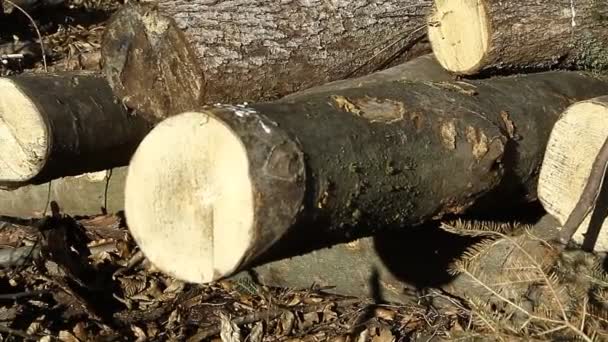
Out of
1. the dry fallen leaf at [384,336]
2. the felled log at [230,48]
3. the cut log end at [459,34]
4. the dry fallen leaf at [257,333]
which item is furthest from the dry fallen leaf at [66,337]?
the cut log end at [459,34]

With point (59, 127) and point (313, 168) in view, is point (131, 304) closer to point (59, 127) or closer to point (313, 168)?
point (59, 127)

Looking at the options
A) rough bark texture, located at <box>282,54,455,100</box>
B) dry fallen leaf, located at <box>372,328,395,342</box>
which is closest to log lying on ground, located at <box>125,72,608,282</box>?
rough bark texture, located at <box>282,54,455,100</box>

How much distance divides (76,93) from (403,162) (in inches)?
59.5

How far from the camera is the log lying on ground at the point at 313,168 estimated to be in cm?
244

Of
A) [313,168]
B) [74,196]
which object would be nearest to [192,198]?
[313,168]

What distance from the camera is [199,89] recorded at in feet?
11.6

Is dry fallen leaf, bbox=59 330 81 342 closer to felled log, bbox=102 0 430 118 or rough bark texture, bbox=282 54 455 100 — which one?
felled log, bbox=102 0 430 118

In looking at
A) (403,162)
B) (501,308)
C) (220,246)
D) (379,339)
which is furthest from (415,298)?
(220,246)

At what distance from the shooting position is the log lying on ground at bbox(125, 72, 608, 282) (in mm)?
2436

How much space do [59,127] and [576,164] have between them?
1.87 m

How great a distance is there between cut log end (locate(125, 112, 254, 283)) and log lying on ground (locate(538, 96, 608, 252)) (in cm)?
129

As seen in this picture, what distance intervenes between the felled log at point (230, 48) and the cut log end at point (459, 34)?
0.28 meters

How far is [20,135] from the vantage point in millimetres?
3539

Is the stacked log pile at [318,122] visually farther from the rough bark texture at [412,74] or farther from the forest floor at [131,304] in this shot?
the forest floor at [131,304]
